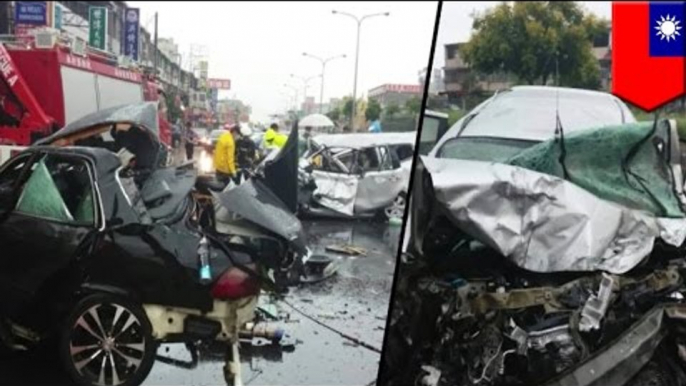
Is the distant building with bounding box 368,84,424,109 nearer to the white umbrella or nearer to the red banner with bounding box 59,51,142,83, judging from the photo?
the white umbrella

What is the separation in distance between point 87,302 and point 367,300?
768 millimetres

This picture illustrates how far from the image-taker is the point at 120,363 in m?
1.77

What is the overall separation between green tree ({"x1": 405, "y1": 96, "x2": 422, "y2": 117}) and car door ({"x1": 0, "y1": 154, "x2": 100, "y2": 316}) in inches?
35.3

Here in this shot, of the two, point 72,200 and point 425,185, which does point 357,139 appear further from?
point 72,200

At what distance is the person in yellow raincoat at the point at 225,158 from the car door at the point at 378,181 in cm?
39

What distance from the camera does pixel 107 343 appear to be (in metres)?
1.77

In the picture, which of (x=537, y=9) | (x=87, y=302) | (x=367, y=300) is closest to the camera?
(x=87, y=302)

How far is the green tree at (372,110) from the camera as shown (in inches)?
75.4

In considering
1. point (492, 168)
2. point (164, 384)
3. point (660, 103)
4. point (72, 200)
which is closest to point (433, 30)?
point (492, 168)

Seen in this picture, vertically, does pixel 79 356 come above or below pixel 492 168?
below

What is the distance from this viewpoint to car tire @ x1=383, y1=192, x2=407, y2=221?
1.89m

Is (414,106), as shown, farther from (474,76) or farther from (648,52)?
(648,52)

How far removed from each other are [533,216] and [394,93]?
0.54m

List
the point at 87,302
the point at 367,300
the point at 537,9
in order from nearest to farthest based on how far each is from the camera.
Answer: the point at 87,302
the point at 367,300
the point at 537,9
